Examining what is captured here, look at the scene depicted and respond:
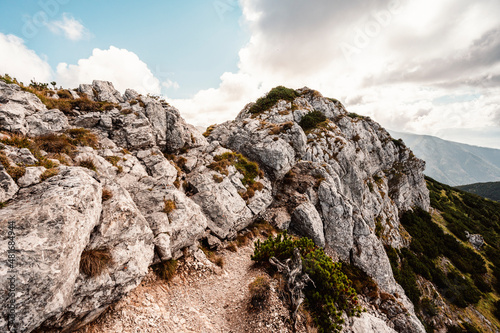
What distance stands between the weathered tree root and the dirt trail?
714mm

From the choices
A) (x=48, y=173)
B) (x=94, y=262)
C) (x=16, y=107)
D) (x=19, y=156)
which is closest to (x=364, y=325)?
(x=94, y=262)

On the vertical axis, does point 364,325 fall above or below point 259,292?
below

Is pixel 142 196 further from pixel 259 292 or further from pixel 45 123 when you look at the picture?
pixel 45 123

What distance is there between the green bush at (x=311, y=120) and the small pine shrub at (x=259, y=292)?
3805 cm

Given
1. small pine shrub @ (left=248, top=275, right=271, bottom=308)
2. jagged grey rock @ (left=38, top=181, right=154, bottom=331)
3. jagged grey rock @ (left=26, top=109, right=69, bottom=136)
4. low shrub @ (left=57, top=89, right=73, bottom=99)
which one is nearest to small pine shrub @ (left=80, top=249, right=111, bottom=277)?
jagged grey rock @ (left=38, top=181, right=154, bottom=331)

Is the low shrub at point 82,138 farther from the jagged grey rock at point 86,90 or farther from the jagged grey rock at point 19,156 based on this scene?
the jagged grey rock at point 86,90

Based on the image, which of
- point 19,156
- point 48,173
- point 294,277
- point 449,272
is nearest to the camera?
point 48,173

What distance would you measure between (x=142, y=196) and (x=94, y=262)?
6.42m

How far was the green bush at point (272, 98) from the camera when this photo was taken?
50.5 meters

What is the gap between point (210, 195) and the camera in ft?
64.1

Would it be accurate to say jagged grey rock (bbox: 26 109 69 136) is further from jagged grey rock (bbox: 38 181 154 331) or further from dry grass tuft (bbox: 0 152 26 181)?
jagged grey rock (bbox: 38 181 154 331)

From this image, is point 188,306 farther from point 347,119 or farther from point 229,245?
point 347,119

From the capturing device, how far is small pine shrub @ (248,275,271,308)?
10.7m

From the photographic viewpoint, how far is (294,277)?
11820mm
